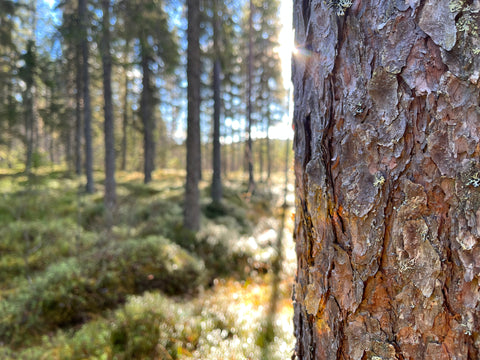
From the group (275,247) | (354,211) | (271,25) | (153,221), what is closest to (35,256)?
(153,221)

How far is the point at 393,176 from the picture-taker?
932 mm

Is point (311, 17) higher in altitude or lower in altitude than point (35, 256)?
higher

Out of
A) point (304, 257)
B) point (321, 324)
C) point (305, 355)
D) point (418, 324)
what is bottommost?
point (305, 355)

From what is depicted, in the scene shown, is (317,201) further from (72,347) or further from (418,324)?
(72,347)

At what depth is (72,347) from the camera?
11.5 ft

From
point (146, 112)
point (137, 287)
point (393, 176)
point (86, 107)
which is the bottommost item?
point (137, 287)

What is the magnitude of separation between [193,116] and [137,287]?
4.65 m

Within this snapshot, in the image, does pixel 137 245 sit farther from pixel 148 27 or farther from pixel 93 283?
pixel 148 27

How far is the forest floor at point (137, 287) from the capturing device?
3369 millimetres

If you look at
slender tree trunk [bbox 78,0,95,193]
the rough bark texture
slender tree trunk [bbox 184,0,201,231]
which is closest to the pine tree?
slender tree trunk [bbox 184,0,201,231]

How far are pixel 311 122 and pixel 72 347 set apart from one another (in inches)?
169

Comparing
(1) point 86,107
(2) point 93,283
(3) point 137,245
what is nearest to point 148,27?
(1) point 86,107

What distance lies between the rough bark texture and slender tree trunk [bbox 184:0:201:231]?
21.6 feet

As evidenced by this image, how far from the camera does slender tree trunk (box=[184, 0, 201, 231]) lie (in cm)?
706
